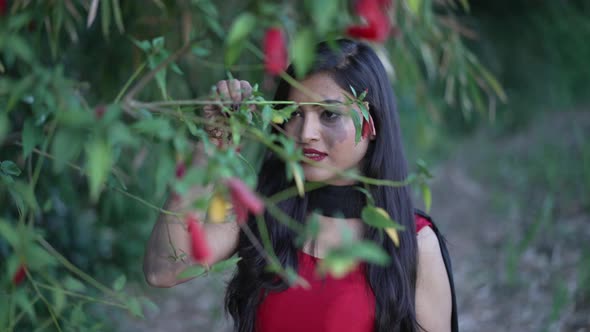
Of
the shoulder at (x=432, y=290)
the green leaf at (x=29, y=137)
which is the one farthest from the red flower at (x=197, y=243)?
the shoulder at (x=432, y=290)

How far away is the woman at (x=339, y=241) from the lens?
136 centimetres

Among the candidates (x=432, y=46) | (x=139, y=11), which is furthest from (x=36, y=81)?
(x=432, y=46)

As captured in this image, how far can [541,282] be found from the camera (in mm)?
2924

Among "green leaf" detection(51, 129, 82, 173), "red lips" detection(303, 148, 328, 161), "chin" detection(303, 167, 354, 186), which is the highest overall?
"green leaf" detection(51, 129, 82, 173)

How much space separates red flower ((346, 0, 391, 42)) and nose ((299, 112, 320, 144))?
523 millimetres

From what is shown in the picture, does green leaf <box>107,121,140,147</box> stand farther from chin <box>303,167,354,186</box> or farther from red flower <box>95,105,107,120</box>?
chin <box>303,167,354,186</box>

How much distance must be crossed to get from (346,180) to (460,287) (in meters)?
2.00

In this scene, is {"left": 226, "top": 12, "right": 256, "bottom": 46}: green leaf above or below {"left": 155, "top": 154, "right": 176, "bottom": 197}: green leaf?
above

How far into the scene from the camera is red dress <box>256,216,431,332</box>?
4.62 feet

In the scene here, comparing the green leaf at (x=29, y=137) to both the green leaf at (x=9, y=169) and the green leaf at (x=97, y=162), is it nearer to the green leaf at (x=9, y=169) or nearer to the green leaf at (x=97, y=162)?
the green leaf at (x=9, y=169)

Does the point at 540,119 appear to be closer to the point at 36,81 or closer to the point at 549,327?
the point at 549,327

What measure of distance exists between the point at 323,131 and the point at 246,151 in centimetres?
103

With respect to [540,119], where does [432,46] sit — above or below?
above

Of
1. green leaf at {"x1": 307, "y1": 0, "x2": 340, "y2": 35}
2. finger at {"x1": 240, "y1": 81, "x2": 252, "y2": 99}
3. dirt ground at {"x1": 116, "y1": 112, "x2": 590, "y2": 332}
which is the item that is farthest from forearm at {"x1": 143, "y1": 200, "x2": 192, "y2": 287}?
dirt ground at {"x1": 116, "y1": 112, "x2": 590, "y2": 332}
